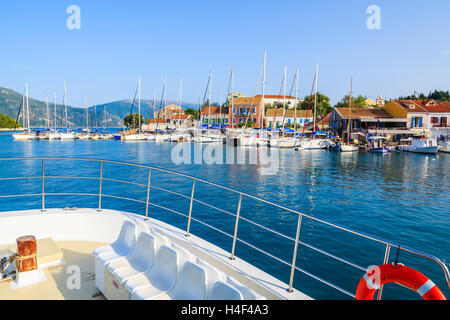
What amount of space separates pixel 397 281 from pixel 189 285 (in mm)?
1742

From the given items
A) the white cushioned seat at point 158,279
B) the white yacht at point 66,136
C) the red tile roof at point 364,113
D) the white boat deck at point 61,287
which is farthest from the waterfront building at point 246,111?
the white cushioned seat at point 158,279

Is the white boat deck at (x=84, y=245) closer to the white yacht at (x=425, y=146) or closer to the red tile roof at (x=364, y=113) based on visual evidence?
the white yacht at (x=425, y=146)

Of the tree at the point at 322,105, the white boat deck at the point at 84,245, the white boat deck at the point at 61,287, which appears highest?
the tree at the point at 322,105

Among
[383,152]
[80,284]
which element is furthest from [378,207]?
[383,152]

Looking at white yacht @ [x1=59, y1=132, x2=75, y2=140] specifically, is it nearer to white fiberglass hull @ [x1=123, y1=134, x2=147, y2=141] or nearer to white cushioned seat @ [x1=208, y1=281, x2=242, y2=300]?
white fiberglass hull @ [x1=123, y1=134, x2=147, y2=141]

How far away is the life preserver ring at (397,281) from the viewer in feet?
7.61

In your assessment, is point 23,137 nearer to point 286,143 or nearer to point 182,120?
point 182,120

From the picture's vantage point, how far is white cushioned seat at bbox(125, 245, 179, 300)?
2.67m

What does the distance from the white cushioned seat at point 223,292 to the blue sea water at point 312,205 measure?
5.39m

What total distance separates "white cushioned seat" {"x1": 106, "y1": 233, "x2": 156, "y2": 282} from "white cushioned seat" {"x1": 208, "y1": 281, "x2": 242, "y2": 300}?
98cm

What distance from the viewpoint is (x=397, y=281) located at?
2441mm

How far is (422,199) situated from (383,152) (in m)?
27.2

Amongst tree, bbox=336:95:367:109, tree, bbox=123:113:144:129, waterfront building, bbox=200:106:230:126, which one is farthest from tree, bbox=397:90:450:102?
tree, bbox=123:113:144:129
